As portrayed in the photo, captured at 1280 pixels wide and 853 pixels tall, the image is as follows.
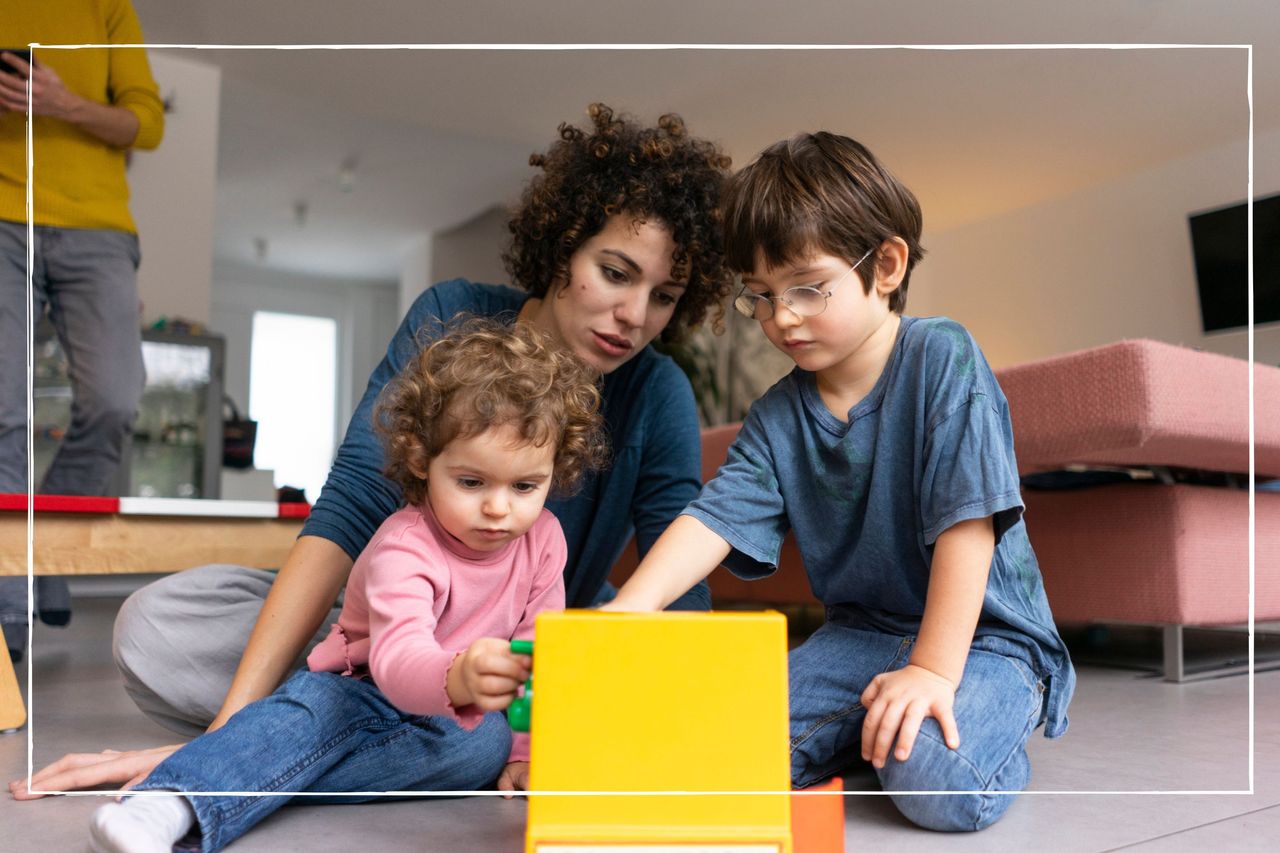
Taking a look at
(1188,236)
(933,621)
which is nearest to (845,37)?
(1188,236)

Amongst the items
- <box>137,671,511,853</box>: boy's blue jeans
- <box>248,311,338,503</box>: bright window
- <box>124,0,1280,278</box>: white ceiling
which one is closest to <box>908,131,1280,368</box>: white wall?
<box>124,0,1280,278</box>: white ceiling

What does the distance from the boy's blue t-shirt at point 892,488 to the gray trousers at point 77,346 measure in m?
0.95

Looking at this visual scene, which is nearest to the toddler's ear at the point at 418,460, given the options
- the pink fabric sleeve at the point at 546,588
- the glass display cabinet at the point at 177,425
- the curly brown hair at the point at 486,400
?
the curly brown hair at the point at 486,400

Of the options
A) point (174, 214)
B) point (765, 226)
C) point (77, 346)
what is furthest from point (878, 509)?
point (174, 214)

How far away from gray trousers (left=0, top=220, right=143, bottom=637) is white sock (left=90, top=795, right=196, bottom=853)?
879mm

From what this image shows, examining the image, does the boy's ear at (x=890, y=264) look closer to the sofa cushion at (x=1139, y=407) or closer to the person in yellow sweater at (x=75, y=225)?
the sofa cushion at (x=1139, y=407)

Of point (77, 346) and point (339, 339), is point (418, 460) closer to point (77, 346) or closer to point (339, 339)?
point (77, 346)

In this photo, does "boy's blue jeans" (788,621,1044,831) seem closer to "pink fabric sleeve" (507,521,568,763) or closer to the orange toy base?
the orange toy base

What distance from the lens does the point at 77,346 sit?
4.89ft

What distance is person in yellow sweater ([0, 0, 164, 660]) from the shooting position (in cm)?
109

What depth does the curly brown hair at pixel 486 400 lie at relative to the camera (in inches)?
30.3

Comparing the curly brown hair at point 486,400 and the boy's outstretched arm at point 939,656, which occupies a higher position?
the curly brown hair at point 486,400

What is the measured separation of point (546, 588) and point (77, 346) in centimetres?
100

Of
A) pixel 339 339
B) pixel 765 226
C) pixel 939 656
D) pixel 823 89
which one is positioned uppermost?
pixel 339 339
